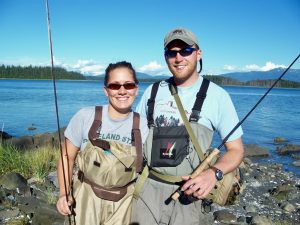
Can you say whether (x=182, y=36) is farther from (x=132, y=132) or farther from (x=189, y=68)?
(x=132, y=132)

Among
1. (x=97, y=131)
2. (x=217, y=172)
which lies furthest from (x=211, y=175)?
(x=97, y=131)

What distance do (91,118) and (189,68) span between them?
1.14 meters

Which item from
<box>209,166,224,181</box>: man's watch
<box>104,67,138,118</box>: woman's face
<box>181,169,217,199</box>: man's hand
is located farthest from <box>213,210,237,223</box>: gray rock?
<box>104,67,138,118</box>: woman's face

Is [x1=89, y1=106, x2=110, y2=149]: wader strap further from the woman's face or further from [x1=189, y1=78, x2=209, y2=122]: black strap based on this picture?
[x1=189, y1=78, x2=209, y2=122]: black strap

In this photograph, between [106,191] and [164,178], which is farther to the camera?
[164,178]

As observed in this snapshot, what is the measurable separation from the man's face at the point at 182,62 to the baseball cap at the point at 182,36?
2.2 inches

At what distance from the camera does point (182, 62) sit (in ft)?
11.1

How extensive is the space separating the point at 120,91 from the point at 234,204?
6983 mm

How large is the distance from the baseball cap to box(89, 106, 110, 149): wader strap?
1040 mm

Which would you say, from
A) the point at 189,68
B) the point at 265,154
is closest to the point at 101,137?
the point at 189,68

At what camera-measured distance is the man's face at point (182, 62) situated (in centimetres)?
338

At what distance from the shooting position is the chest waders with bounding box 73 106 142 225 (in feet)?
9.83

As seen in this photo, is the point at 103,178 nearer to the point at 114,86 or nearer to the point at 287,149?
the point at 114,86

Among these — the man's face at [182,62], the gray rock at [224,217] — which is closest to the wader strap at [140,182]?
the man's face at [182,62]
